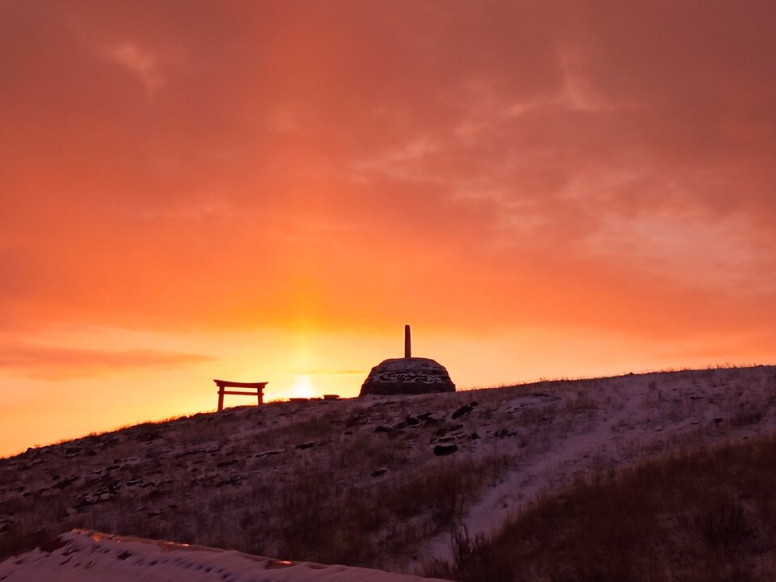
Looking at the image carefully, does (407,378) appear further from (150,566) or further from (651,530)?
(150,566)

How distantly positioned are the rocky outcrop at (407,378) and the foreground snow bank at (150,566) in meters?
30.2

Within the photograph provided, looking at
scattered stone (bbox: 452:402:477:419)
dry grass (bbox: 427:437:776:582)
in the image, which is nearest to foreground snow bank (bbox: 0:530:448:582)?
dry grass (bbox: 427:437:776:582)

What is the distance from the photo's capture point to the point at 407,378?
Result: 37188 mm

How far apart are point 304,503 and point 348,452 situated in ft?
13.8

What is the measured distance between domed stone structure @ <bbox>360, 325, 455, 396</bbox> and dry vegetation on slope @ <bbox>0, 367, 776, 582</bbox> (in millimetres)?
6389

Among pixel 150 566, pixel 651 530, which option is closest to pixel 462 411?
pixel 651 530

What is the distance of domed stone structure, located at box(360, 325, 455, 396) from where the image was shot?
36.9 metres

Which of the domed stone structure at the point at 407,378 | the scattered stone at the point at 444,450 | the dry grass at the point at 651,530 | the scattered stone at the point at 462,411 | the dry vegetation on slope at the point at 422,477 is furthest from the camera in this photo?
the domed stone structure at the point at 407,378

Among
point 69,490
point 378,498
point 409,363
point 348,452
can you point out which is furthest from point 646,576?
point 409,363

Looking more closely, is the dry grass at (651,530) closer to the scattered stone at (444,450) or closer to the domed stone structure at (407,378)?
the scattered stone at (444,450)

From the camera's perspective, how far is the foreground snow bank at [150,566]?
168 inches

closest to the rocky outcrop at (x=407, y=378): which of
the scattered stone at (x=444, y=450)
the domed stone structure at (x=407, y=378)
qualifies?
the domed stone structure at (x=407, y=378)

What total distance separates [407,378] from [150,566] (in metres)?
32.1

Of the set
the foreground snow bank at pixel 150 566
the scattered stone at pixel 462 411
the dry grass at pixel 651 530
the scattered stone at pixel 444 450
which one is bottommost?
the dry grass at pixel 651 530
